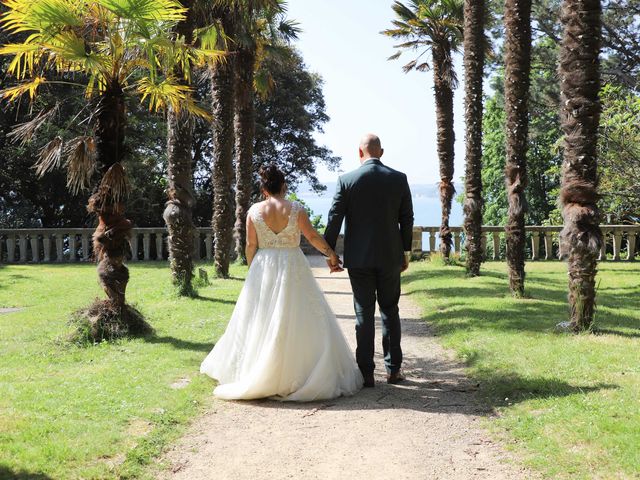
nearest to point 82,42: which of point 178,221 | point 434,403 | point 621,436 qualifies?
point 178,221

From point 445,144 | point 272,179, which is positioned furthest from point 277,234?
point 445,144

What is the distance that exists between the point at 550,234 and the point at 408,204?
64.3 feet

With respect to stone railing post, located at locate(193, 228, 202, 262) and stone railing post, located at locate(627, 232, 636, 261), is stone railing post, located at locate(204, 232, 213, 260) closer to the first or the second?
stone railing post, located at locate(193, 228, 202, 262)

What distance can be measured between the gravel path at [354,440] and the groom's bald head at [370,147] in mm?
2304

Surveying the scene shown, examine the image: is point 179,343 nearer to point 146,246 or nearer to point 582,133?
point 582,133

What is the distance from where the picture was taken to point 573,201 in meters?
8.97

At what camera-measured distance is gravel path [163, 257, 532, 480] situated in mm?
4680

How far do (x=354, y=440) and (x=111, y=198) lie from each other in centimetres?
555

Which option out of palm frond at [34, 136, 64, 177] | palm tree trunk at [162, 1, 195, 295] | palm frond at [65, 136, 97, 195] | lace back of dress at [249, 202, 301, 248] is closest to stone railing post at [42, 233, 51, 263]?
palm tree trunk at [162, 1, 195, 295]

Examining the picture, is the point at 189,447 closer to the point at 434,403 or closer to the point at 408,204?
the point at 434,403

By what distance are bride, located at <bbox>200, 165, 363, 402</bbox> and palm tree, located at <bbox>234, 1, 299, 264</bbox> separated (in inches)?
517

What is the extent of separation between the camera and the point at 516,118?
13039mm

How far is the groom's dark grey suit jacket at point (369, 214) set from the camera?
665 centimetres

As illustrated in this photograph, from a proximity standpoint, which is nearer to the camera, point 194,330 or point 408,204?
point 408,204
